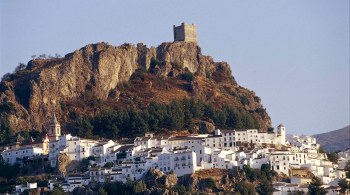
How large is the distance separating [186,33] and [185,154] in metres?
37.3

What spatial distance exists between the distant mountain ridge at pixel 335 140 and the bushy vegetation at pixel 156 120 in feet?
116

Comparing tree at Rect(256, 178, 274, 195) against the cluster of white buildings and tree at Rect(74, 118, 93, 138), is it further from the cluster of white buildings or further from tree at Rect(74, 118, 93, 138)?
tree at Rect(74, 118, 93, 138)

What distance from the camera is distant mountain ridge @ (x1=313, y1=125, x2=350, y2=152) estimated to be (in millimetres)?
161625

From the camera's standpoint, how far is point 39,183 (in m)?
108

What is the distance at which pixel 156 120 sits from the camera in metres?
121

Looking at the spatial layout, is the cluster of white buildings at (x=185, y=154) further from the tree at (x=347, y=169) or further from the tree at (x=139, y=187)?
the tree at (x=139, y=187)

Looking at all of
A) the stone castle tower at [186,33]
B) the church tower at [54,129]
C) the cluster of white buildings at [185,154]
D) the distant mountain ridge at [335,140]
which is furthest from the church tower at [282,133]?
the distant mountain ridge at [335,140]

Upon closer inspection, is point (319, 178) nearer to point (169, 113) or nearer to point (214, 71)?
point (169, 113)

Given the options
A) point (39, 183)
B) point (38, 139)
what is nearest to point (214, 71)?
point (38, 139)

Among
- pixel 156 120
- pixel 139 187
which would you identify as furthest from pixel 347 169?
pixel 139 187

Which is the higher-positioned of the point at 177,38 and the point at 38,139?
the point at 177,38

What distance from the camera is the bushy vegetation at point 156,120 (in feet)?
394

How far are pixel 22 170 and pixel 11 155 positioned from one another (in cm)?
302

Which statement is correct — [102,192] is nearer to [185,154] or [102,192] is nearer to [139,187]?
[139,187]
